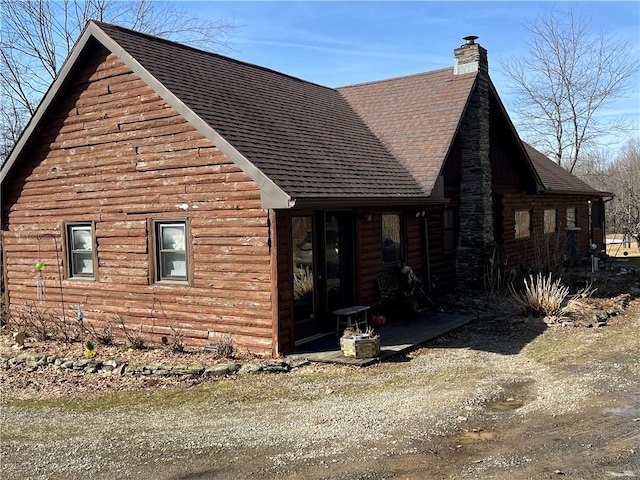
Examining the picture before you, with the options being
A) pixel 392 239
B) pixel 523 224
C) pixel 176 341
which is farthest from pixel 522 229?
pixel 176 341

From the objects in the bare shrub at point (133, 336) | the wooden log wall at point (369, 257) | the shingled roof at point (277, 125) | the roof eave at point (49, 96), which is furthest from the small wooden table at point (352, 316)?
the roof eave at point (49, 96)

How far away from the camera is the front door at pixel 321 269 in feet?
33.8

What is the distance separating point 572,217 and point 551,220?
2.65 m

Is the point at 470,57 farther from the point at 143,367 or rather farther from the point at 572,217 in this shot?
the point at 143,367

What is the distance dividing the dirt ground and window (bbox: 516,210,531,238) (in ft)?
29.6

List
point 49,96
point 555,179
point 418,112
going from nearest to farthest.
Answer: point 49,96, point 418,112, point 555,179

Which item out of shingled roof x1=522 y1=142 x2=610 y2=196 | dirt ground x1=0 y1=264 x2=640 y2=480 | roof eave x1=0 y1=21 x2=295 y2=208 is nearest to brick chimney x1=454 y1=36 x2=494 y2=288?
shingled roof x1=522 y1=142 x2=610 y2=196

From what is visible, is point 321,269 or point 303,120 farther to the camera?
point 303,120

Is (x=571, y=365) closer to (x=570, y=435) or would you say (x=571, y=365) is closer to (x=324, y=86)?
(x=570, y=435)

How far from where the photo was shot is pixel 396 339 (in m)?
10.5

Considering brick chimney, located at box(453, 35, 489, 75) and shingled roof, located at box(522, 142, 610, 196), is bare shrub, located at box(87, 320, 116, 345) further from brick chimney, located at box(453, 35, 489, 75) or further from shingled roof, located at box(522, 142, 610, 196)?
shingled roof, located at box(522, 142, 610, 196)

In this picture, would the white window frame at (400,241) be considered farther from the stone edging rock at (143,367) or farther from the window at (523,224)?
the window at (523,224)

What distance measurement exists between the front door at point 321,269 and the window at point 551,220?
12.2m

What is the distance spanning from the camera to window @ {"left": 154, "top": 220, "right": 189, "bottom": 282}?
10758 millimetres
